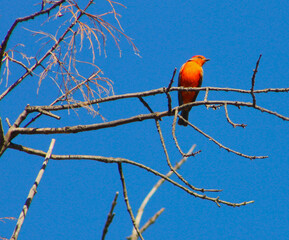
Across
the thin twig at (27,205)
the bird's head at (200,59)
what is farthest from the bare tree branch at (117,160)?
the bird's head at (200,59)

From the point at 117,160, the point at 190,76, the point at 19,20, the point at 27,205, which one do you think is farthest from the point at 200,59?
the point at 27,205

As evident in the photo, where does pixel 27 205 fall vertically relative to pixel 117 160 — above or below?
below

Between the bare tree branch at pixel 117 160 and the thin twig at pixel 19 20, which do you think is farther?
the bare tree branch at pixel 117 160

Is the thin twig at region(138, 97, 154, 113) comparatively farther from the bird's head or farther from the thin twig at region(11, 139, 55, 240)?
the bird's head

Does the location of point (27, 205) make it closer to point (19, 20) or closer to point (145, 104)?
point (19, 20)

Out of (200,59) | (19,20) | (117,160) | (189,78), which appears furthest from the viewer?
(200,59)

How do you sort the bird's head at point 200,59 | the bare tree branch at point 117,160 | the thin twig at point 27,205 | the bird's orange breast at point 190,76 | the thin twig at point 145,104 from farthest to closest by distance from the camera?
1. the bird's head at point 200,59
2. the bird's orange breast at point 190,76
3. the thin twig at point 145,104
4. the bare tree branch at point 117,160
5. the thin twig at point 27,205

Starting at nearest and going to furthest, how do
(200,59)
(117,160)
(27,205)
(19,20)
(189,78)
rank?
(27,205)
(19,20)
(117,160)
(189,78)
(200,59)

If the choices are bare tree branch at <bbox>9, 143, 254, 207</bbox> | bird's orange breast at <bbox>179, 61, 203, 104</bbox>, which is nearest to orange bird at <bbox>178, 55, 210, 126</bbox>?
bird's orange breast at <bbox>179, 61, 203, 104</bbox>

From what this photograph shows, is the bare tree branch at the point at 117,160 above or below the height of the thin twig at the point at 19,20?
below

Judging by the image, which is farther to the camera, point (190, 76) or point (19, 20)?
point (190, 76)

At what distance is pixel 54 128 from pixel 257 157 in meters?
1.31

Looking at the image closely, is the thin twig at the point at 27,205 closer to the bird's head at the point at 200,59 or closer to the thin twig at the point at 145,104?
the thin twig at the point at 145,104

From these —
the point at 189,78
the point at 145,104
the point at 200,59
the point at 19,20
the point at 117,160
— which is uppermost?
the point at 200,59
